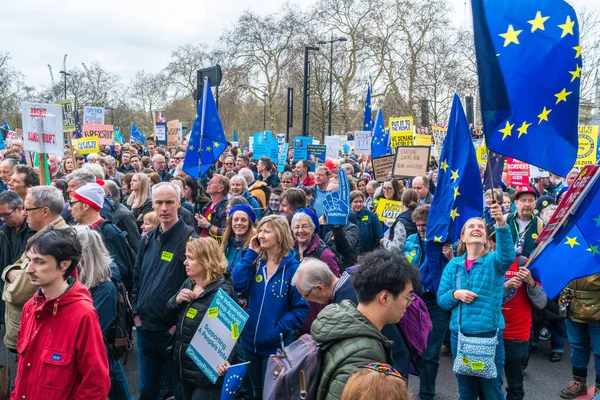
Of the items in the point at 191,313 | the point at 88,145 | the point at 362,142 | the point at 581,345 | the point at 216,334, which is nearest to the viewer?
the point at 216,334

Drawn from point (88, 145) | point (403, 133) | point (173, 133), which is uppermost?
point (403, 133)

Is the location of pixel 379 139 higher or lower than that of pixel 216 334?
higher

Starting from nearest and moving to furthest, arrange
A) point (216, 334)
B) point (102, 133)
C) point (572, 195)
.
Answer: point (216, 334)
point (572, 195)
point (102, 133)

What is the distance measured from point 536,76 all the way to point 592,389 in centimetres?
341

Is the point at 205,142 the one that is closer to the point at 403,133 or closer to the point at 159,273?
the point at 159,273

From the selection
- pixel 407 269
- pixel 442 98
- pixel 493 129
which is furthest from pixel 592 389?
pixel 442 98

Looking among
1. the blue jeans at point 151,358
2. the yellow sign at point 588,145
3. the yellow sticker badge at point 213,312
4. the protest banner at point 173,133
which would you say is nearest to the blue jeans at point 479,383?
the yellow sticker badge at point 213,312

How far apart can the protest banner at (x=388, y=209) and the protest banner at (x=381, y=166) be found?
7.33 feet

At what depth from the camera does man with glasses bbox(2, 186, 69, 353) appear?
3639mm

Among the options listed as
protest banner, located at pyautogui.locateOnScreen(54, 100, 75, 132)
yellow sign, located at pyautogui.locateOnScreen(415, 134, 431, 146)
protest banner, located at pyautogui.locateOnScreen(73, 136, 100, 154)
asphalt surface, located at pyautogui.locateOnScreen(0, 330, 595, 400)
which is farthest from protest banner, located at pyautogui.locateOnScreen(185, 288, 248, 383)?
protest banner, located at pyautogui.locateOnScreen(73, 136, 100, 154)

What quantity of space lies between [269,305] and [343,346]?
2.01 meters

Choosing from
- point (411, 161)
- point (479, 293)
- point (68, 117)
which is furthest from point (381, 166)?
point (479, 293)

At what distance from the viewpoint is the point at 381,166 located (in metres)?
10.3

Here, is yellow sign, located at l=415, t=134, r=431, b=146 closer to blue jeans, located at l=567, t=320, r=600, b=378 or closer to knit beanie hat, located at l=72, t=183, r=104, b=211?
blue jeans, located at l=567, t=320, r=600, b=378
